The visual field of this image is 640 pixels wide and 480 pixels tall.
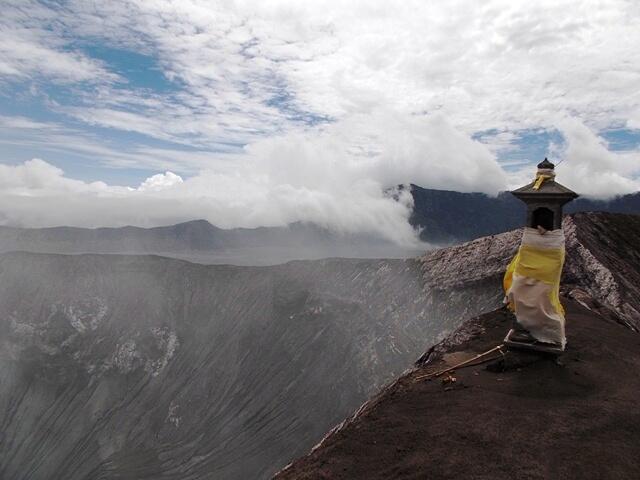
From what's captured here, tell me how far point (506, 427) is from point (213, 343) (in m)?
77.3

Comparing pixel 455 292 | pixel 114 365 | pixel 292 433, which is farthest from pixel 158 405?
pixel 455 292

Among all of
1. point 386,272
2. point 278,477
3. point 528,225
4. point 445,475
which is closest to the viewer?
point 445,475

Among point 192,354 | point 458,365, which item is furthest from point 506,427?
point 192,354

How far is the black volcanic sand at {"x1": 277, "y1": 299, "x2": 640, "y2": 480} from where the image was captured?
37.8ft

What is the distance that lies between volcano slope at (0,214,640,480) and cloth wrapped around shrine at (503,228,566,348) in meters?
14.5

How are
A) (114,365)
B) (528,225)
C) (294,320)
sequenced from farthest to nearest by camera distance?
(114,365) → (294,320) → (528,225)

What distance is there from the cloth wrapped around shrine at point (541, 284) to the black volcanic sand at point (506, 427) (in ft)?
3.81

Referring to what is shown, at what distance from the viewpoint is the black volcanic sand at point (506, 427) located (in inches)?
453

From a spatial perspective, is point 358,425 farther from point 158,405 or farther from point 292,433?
point 158,405

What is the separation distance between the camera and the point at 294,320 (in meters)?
77.7

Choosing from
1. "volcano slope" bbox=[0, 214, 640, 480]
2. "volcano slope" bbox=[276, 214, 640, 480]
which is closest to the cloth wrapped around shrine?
"volcano slope" bbox=[276, 214, 640, 480]

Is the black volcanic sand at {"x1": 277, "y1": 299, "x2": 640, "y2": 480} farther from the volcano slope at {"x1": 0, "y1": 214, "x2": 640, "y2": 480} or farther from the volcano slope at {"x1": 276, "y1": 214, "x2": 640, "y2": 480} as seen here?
the volcano slope at {"x1": 0, "y1": 214, "x2": 640, "y2": 480}

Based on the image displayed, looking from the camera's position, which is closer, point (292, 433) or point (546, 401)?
point (546, 401)

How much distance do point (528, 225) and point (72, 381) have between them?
3743 inches
